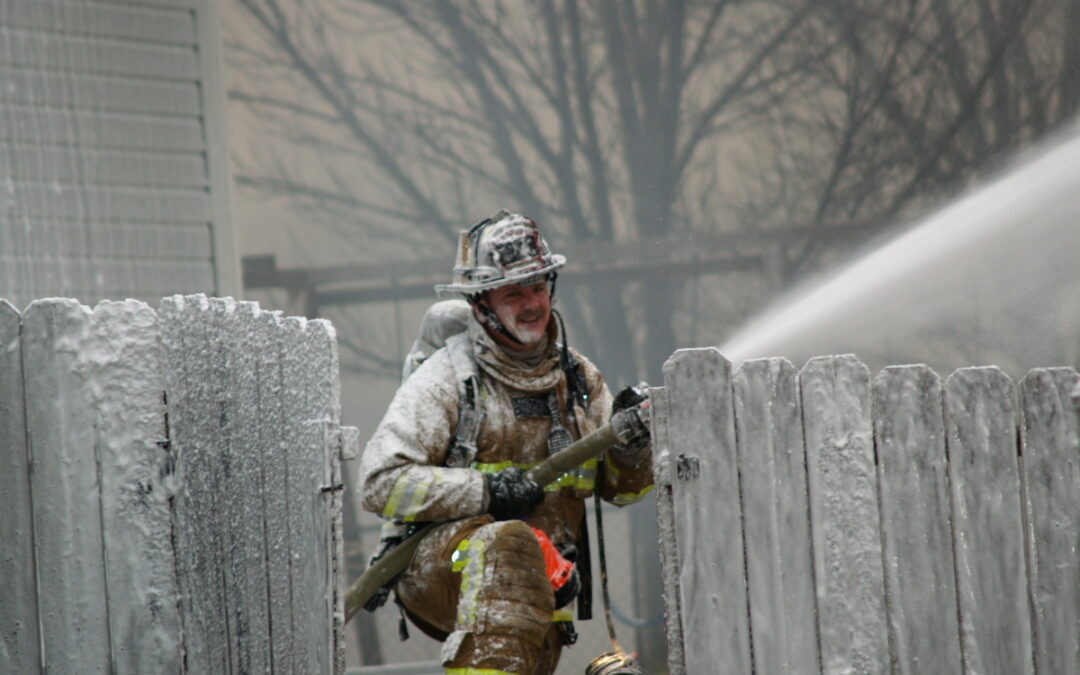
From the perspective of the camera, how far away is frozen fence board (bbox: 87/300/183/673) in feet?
7.68

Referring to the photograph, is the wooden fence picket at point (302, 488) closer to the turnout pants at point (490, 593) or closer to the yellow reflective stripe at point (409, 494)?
the turnout pants at point (490, 593)

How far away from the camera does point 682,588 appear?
280cm

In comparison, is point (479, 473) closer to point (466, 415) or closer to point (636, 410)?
point (466, 415)

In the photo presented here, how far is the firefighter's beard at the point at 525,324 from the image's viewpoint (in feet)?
13.3

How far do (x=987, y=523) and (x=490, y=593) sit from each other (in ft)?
4.21

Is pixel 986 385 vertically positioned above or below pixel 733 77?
below

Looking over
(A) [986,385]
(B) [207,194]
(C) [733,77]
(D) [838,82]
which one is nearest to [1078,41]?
(D) [838,82]

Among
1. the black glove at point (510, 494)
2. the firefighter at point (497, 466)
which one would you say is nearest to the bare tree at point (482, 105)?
the firefighter at point (497, 466)

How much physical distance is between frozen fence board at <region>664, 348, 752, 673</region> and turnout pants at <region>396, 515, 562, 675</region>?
0.71 m

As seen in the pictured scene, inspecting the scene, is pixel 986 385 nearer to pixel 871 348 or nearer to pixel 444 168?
pixel 871 348

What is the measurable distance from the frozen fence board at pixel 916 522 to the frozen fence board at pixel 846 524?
0.03 meters

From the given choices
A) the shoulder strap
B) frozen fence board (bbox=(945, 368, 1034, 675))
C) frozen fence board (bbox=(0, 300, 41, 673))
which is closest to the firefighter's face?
the shoulder strap

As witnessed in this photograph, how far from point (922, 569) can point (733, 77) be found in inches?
257

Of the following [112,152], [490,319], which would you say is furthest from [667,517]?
[112,152]
